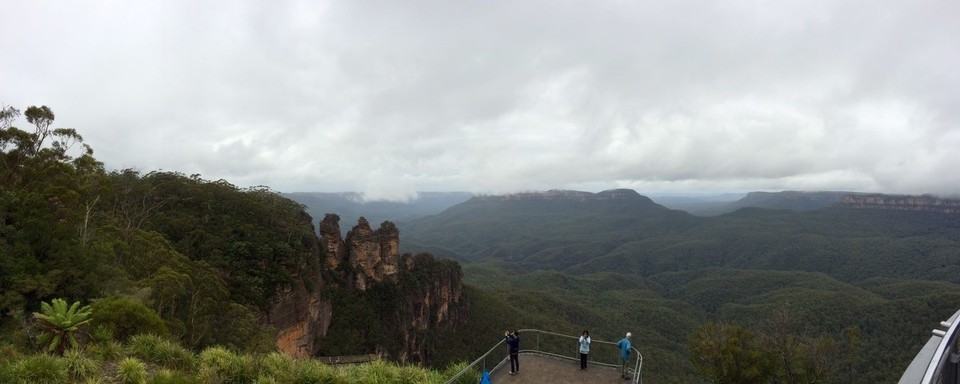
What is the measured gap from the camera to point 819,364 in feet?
80.3

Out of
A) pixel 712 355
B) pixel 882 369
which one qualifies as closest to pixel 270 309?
pixel 712 355

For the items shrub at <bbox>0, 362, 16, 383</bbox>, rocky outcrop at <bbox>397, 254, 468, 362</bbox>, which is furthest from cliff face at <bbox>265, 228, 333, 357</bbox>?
shrub at <bbox>0, 362, 16, 383</bbox>

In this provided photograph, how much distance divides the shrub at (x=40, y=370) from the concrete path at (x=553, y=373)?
11.1 m

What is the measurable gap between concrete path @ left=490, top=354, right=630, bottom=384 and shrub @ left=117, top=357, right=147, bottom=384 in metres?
9.60

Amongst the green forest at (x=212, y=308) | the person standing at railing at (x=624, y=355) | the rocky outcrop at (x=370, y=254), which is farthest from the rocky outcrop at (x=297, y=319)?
the person standing at railing at (x=624, y=355)

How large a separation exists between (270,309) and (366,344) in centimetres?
1789

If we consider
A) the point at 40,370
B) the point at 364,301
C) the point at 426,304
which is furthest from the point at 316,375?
the point at 426,304

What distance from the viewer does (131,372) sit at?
10.6 metres

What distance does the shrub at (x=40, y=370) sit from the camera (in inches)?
367

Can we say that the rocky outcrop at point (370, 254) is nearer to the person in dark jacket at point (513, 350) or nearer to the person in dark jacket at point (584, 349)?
the person in dark jacket at point (513, 350)

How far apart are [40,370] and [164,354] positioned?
125 inches

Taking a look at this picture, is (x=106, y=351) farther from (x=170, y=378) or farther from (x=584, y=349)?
(x=584, y=349)

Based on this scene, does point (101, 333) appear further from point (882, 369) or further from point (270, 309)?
point (882, 369)

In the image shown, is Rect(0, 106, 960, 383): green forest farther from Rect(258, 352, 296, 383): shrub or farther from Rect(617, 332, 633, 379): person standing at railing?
Rect(617, 332, 633, 379): person standing at railing
